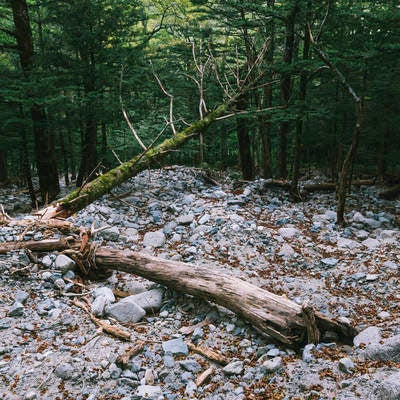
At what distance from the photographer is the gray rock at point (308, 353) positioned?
312 cm

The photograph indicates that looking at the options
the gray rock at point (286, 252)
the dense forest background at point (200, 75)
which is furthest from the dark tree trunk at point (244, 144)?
the gray rock at point (286, 252)

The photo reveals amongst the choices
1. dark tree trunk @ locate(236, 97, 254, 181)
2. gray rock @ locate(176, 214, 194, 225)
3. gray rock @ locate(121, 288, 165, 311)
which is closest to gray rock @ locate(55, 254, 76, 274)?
gray rock @ locate(121, 288, 165, 311)

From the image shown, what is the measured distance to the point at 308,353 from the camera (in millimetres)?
3186

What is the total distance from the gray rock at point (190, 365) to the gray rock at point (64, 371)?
1.06 m

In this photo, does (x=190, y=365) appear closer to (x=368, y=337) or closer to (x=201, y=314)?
(x=201, y=314)

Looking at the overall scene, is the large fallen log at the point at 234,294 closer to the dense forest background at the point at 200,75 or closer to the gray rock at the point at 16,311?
the gray rock at the point at 16,311

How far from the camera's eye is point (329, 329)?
354 centimetres

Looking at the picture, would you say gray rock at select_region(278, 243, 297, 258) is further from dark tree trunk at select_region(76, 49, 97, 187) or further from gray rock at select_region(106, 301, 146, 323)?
dark tree trunk at select_region(76, 49, 97, 187)

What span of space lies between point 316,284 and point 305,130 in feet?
29.5

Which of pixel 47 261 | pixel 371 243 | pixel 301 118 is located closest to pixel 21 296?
pixel 47 261

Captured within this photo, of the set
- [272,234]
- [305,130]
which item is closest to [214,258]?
[272,234]

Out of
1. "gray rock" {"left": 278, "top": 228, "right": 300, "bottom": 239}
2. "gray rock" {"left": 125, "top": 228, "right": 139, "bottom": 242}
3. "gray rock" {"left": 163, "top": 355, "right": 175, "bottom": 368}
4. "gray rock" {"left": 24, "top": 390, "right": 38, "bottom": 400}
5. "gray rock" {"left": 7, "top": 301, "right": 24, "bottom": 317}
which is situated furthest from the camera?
"gray rock" {"left": 278, "top": 228, "right": 300, "bottom": 239}

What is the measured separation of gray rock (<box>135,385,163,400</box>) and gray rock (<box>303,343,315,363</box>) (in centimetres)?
142

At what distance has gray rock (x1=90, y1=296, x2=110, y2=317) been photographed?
398 cm
